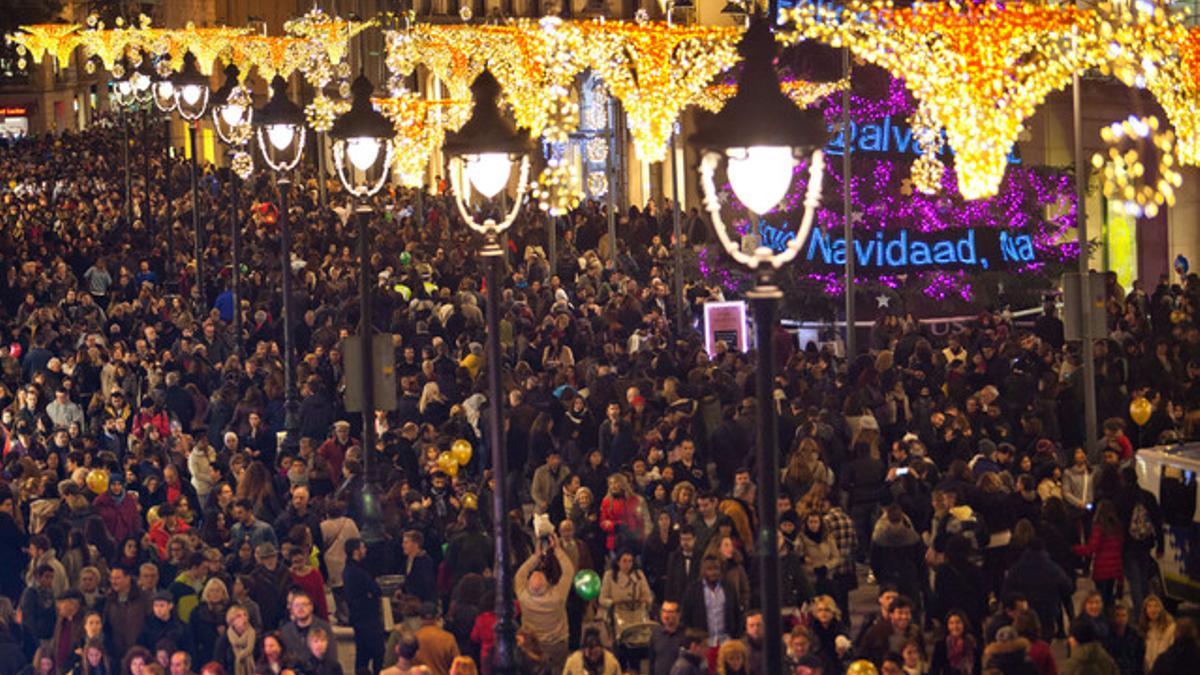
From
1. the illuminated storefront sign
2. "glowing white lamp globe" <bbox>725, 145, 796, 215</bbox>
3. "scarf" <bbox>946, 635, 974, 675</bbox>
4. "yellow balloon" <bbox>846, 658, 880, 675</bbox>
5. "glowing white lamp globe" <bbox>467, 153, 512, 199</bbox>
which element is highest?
"glowing white lamp globe" <bbox>467, 153, 512, 199</bbox>

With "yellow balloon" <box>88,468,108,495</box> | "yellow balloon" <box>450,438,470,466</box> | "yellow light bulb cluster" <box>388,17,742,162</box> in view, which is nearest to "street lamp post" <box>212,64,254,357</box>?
"yellow light bulb cluster" <box>388,17,742,162</box>

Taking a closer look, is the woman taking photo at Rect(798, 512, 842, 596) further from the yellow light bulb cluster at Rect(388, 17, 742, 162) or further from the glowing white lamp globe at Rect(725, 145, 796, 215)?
the yellow light bulb cluster at Rect(388, 17, 742, 162)

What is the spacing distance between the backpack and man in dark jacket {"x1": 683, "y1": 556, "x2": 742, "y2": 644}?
11.9ft

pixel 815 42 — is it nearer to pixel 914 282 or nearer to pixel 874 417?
pixel 914 282

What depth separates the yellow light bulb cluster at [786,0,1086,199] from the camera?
24.8 m

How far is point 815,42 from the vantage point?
32156mm

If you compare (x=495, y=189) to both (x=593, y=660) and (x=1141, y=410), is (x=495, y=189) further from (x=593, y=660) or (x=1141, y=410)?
(x=1141, y=410)

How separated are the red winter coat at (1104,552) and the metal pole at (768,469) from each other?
686 centimetres

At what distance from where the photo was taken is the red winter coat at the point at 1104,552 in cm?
1784

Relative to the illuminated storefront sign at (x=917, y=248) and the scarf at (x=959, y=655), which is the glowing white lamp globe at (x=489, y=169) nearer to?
the scarf at (x=959, y=655)

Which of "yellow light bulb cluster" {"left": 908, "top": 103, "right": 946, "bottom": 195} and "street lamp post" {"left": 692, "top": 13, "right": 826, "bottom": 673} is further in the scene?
"yellow light bulb cluster" {"left": 908, "top": 103, "right": 946, "bottom": 195}

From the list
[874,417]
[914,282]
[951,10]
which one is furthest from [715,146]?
[914,282]

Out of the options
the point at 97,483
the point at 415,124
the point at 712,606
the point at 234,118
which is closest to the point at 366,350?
the point at 97,483

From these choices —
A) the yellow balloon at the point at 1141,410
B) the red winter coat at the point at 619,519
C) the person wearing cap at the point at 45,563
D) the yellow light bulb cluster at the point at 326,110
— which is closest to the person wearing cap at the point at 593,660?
the red winter coat at the point at 619,519
